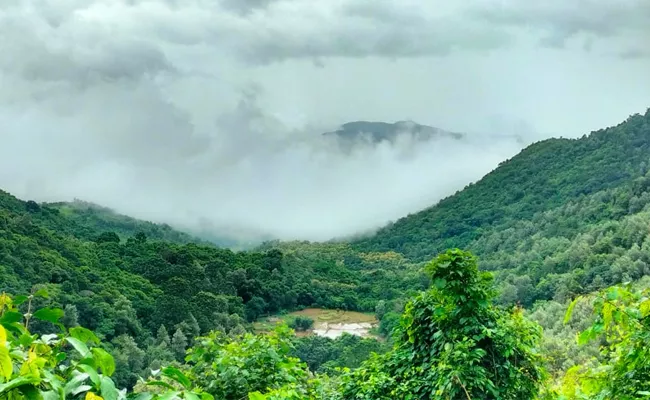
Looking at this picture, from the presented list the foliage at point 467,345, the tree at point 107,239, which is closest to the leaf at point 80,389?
the foliage at point 467,345

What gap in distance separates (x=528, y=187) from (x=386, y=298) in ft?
102

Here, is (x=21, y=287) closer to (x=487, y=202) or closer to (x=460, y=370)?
(x=460, y=370)

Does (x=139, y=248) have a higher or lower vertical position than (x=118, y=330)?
higher

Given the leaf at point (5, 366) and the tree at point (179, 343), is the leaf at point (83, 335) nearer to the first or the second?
the leaf at point (5, 366)

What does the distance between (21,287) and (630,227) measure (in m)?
39.3

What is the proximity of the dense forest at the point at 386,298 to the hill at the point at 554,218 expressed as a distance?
264 mm

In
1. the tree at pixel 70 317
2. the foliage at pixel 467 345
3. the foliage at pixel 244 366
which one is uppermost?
the foliage at pixel 467 345

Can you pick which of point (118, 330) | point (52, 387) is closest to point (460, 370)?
point (52, 387)

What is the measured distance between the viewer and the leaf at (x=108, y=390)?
5.03ft

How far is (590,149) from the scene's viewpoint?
3209 inches

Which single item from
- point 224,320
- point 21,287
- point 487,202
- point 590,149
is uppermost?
point 590,149

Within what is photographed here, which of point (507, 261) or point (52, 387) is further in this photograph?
point (507, 261)

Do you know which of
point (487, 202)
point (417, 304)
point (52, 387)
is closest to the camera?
point (52, 387)

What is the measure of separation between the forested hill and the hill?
141 mm
